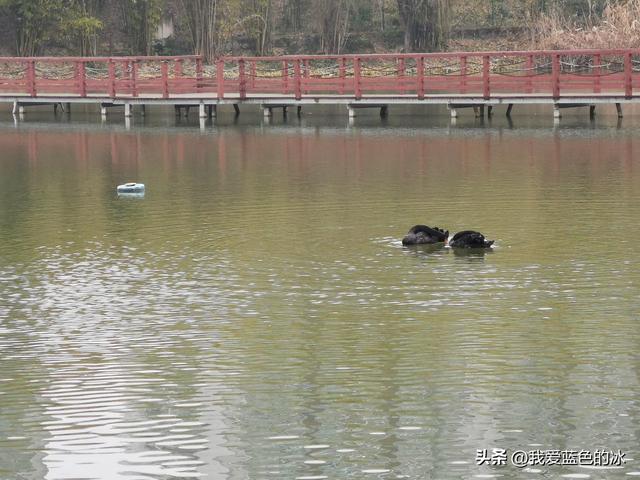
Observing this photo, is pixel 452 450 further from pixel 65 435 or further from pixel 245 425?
pixel 65 435

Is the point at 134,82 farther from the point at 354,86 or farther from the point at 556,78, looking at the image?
the point at 556,78

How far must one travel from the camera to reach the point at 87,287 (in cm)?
1491

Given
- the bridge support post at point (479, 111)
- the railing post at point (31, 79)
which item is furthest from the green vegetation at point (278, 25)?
the railing post at point (31, 79)

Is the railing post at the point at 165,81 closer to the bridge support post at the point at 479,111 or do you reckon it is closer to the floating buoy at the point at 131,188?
the bridge support post at the point at 479,111

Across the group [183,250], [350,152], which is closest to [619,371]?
[183,250]

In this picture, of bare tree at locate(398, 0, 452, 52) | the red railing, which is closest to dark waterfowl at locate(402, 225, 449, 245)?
the red railing

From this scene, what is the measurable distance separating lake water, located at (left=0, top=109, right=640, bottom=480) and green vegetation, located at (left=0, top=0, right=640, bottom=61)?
26941 mm

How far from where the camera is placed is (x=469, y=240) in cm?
1661

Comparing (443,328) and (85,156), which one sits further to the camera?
(85,156)

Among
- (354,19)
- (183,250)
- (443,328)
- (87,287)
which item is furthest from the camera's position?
(354,19)

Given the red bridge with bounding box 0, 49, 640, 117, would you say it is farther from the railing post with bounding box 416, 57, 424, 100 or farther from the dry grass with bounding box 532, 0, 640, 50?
the dry grass with bounding box 532, 0, 640, 50

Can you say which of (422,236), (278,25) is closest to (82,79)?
(278,25)

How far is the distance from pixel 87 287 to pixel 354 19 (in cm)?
4585

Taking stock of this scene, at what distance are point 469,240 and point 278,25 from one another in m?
45.8
